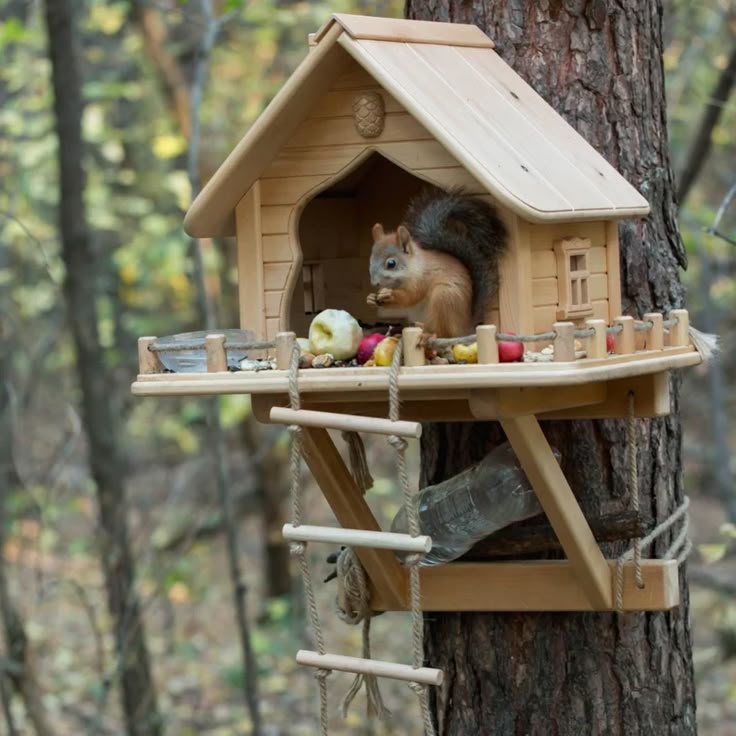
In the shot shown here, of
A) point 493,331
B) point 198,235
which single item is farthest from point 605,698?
point 198,235

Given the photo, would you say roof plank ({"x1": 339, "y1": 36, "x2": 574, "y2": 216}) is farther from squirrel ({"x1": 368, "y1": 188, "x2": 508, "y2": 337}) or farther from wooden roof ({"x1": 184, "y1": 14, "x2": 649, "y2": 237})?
squirrel ({"x1": 368, "y1": 188, "x2": 508, "y2": 337})

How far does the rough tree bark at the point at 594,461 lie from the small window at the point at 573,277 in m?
0.34

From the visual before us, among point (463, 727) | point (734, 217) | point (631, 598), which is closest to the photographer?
point (631, 598)

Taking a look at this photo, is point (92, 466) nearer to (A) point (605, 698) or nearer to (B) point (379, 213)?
(B) point (379, 213)

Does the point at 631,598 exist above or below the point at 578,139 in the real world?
below

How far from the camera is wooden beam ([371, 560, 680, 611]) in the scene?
270 centimetres

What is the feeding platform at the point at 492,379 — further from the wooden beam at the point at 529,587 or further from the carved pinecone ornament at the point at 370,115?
the carved pinecone ornament at the point at 370,115

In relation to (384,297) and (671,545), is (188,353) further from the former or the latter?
(671,545)

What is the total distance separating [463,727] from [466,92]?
1.41 meters

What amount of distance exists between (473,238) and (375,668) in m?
0.84

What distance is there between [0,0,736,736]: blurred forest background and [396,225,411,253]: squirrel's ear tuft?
7.40 ft

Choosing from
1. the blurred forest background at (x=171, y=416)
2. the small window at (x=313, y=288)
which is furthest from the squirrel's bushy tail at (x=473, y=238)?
the blurred forest background at (x=171, y=416)

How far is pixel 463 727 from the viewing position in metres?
2.92

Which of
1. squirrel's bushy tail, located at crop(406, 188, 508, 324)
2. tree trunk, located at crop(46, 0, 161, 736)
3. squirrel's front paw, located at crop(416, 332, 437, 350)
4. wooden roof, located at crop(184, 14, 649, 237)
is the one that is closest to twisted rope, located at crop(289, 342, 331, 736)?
squirrel's front paw, located at crop(416, 332, 437, 350)
